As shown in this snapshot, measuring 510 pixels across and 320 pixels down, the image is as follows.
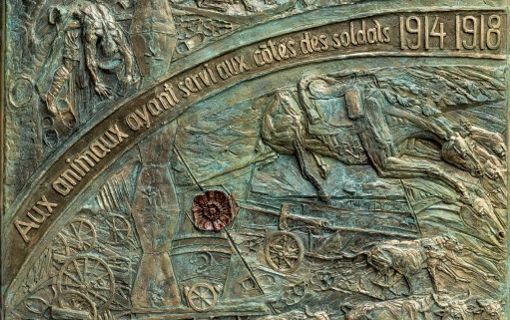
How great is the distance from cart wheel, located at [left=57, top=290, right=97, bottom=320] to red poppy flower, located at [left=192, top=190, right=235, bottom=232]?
0.74 m

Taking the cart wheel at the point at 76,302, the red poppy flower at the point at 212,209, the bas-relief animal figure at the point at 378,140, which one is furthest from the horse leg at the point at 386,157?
the cart wheel at the point at 76,302

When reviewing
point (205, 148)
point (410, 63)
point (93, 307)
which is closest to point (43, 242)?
point (93, 307)

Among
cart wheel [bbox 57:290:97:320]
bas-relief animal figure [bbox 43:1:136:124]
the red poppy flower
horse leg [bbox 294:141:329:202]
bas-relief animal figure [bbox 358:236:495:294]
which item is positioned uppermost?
bas-relief animal figure [bbox 43:1:136:124]

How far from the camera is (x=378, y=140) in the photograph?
16.9 feet

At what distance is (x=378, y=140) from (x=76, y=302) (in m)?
1.89

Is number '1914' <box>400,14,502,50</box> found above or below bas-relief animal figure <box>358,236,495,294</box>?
above

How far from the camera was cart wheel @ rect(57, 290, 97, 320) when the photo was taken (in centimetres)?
522

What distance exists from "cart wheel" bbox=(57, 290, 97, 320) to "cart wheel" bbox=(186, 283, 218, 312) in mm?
537

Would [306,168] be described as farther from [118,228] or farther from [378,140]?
[118,228]

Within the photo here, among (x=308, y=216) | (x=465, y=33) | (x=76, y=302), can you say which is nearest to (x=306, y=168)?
(x=308, y=216)

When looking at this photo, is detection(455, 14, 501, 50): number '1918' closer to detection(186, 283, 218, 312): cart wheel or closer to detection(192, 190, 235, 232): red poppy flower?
detection(192, 190, 235, 232): red poppy flower

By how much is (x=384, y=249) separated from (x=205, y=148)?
1127mm

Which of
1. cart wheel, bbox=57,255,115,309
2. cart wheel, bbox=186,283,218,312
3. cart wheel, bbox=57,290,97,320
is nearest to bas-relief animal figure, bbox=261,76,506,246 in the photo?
cart wheel, bbox=186,283,218,312

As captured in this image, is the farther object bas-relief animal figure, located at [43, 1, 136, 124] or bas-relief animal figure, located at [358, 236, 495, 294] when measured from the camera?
bas-relief animal figure, located at [43, 1, 136, 124]
